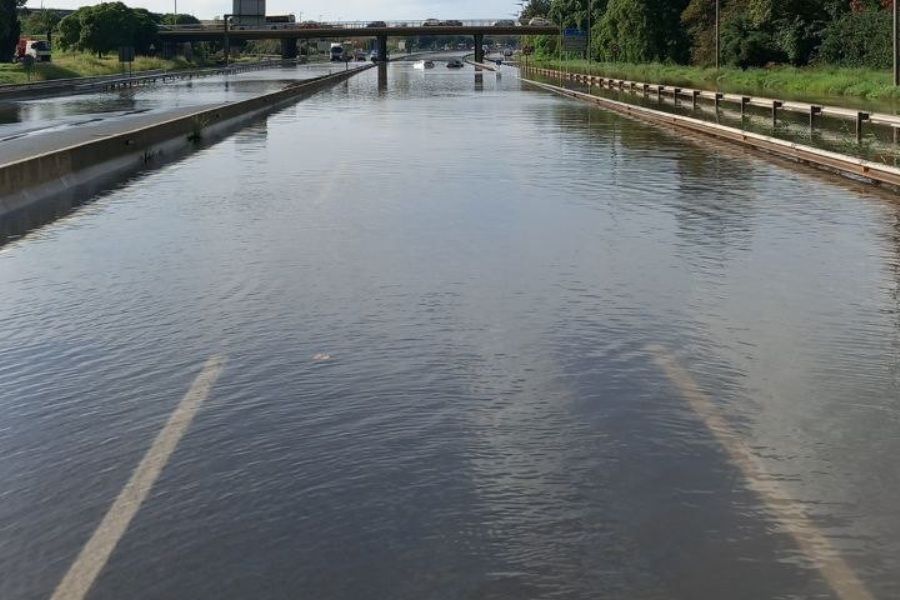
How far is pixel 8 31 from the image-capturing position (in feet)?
429

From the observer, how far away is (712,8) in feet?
357

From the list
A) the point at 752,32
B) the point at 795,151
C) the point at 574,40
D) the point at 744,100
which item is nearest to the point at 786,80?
the point at 752,32

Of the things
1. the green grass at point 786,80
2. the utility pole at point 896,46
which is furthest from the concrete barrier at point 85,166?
the green grass at point 786,80

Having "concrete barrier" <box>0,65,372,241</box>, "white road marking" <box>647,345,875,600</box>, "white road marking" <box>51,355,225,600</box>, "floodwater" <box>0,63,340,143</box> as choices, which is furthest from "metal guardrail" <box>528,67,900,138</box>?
"white road marking" <box>51,355,225,600</box>

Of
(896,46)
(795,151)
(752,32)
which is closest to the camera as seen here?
(795,151)

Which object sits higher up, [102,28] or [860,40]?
[102,28]

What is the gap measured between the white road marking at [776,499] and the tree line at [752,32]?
67.2 metres

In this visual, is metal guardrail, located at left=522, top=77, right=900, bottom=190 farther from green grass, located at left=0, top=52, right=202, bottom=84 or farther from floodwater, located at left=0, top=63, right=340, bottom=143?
green grass, located at left=0, top=52, right=202, bottom=84

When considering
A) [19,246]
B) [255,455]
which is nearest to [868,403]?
[255,455]

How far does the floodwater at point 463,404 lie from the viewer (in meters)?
5.75

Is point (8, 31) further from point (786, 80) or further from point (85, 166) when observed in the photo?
point (85, 166)

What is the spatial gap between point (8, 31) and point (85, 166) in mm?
112511

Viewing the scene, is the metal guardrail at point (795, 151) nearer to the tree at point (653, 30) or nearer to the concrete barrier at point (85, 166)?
the concrete barrier at point (85, 166)

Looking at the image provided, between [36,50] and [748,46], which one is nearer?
[748,46]
